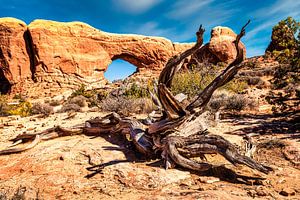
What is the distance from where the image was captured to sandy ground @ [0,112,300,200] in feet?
9.51

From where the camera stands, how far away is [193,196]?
2.62 meters

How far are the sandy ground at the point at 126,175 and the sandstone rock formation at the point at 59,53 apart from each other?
18605 millimetres

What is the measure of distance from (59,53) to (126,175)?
22131 mm

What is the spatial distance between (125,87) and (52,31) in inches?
589

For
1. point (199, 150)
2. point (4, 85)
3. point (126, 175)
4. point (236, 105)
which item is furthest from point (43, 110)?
point (4, 85)

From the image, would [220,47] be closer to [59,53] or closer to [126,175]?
[59,53]

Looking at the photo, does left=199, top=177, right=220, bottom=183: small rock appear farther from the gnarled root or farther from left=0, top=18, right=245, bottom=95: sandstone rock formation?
left=0, top=18, right=245, bottom=95: sandstone rock formation

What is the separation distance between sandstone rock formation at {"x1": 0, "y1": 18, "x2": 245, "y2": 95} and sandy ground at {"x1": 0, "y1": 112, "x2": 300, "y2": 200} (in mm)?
18605

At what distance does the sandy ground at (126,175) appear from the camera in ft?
9.51

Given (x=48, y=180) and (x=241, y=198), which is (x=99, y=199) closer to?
(x=48, y=180)

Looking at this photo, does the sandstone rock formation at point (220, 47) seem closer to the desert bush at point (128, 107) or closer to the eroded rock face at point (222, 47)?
the eroded rock face at point (222, 47)

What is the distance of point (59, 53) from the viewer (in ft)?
75.3

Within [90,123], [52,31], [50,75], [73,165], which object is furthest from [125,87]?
[52,31]

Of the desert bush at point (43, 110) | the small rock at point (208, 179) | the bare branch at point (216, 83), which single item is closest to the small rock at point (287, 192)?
the small rock at point (208, 179)
